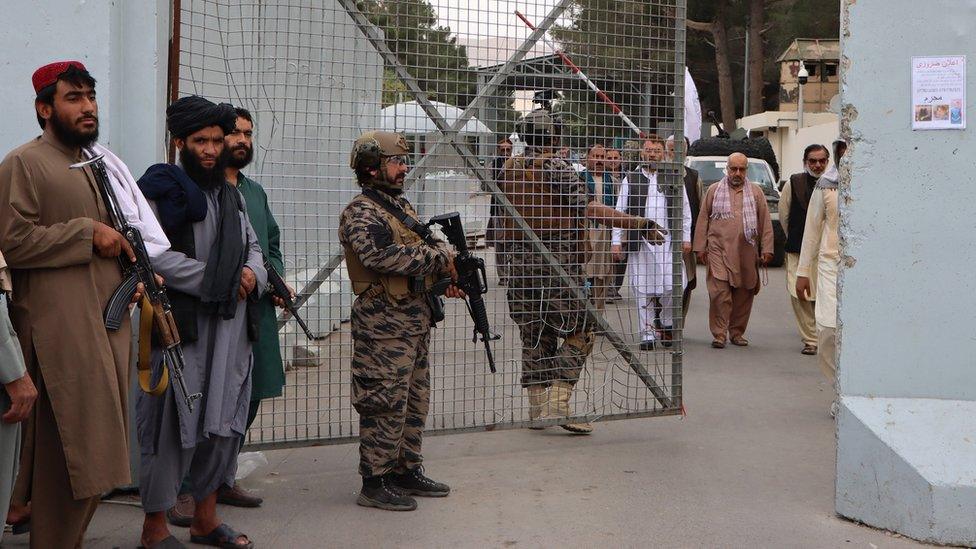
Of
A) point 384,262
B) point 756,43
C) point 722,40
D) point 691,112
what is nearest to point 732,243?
point 691,112

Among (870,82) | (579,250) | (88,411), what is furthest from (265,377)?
(870,82)

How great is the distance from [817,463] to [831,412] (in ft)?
4.28

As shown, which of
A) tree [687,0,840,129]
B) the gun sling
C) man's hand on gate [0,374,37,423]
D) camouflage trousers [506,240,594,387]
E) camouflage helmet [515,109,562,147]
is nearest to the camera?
man's hand on gate [0,374,37,423]

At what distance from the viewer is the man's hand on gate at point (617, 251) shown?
6.04 m

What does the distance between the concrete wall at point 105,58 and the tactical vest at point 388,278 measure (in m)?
1.07

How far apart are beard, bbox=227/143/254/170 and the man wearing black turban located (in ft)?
1.14

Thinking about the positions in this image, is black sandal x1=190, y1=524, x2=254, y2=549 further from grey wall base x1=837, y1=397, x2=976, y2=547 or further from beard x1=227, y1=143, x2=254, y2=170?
grey wall base x1=837, y1=397, x2=976, y2=547

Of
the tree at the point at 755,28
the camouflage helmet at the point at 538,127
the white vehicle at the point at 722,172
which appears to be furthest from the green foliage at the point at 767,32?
the camouflage helmet at the point at 538,127

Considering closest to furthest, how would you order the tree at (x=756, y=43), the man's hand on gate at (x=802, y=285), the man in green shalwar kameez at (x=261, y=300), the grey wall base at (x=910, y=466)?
the grey wall base at (x=910, y=466)
the man in green shalwar kameez at (x=261, y=300)
the man's hand on gate at (x=802, y=285)
the tree at (x=756, y=43)

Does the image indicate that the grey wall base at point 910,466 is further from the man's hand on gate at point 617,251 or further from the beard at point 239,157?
the beard at point 239,157

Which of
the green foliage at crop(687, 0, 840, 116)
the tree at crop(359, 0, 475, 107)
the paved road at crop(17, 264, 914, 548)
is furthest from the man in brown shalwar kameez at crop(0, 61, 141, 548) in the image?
the green foliage at crop(687, 0, 840, 116)

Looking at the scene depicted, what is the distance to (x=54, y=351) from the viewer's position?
12.4ft

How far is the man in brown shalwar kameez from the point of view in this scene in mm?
3779

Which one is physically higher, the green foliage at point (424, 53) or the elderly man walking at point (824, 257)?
the green foliage at point (424, 53)
